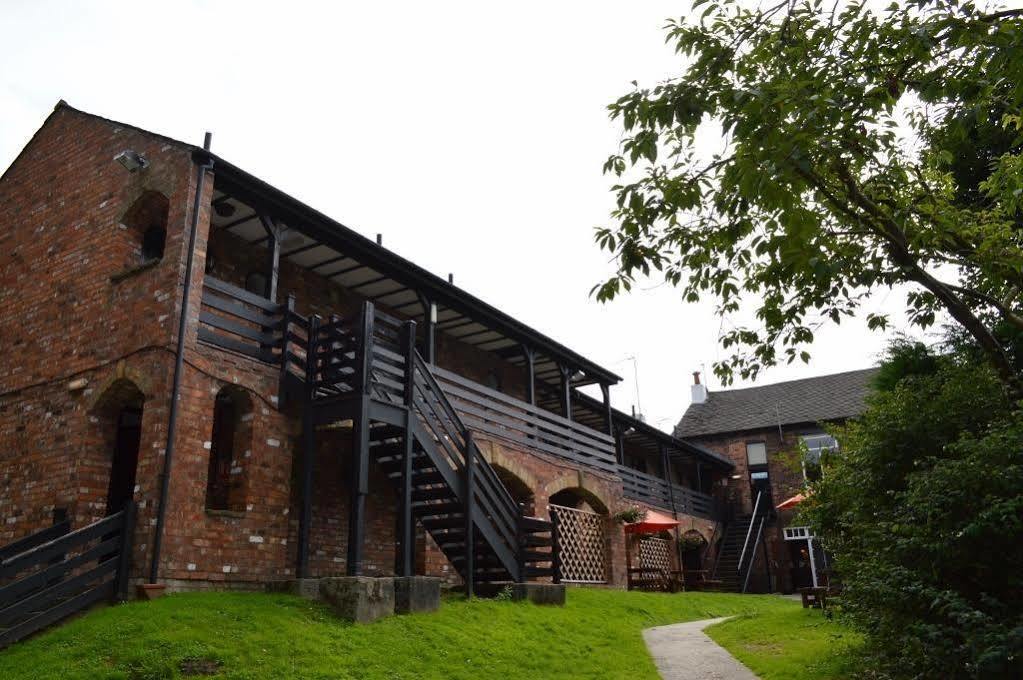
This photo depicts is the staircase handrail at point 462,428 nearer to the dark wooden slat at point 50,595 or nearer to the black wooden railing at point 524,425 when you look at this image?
the black wooden railing at point 524,425

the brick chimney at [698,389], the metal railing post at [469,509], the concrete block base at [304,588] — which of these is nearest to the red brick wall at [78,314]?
the concrete block base at [304,588]

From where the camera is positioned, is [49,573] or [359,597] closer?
[49,573]

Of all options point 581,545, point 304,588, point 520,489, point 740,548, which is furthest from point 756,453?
point 304,588

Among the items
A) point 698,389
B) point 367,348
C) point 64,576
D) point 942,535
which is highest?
point 698,389

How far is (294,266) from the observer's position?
1345cm

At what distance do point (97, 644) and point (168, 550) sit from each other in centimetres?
177

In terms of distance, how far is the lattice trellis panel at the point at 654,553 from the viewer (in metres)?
22.0

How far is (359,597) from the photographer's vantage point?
852 cm

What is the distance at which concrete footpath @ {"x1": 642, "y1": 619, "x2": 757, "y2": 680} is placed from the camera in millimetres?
8586

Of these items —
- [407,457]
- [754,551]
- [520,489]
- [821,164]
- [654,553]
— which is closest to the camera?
[821,164]

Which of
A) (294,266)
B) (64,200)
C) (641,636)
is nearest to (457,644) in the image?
(641,636)

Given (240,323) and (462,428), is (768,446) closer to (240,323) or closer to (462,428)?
(462,428)

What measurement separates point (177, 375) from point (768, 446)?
27.7 metres

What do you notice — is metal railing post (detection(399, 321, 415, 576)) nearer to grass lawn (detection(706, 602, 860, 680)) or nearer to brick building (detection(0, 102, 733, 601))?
brick building (detection(0, 102, 733, 601))
